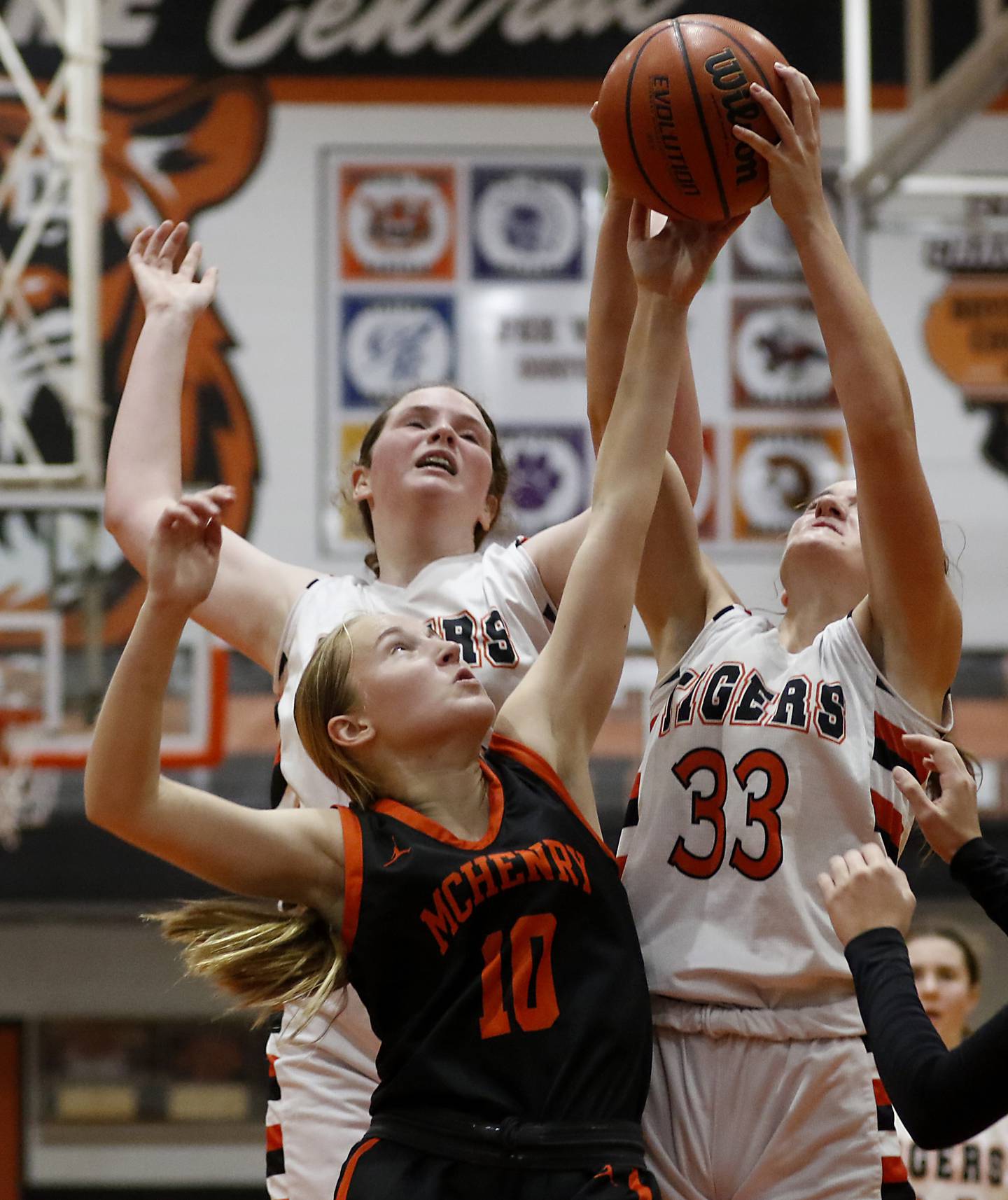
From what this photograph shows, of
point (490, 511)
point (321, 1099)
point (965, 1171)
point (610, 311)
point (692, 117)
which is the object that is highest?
point (692, 117)

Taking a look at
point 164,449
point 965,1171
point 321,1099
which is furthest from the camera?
point 965,1171

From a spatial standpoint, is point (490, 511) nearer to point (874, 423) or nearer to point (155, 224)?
point (874, 423)

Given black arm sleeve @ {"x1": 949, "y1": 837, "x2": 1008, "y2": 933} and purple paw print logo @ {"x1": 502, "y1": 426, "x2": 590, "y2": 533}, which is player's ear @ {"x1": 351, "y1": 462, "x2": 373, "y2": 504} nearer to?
black arm sleeve @ {"x1": 949, "y1": 837, "x2": 1008, "y2": 933}

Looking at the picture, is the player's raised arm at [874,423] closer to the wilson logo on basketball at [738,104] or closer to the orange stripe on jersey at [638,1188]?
the wilson logo on basketball at [738,104]

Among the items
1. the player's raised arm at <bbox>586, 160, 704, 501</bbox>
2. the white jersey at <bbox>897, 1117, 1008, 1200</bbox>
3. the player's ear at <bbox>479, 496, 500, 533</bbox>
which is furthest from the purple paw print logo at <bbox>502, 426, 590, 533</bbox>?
the player's raised arm at <bbox>586, 160, 704, 501</bbox>

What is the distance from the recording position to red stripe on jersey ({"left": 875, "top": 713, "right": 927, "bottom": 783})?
2.57 meters

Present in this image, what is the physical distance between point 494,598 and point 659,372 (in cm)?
67

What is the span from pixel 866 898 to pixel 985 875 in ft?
0.54

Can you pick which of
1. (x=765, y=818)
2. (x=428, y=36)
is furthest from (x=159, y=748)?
(x=428, y=36)

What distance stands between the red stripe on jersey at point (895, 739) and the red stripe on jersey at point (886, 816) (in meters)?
0.06

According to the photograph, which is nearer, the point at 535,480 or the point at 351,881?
the point at 351,881

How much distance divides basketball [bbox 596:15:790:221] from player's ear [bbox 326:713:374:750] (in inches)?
39.0

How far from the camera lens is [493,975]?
2307mm

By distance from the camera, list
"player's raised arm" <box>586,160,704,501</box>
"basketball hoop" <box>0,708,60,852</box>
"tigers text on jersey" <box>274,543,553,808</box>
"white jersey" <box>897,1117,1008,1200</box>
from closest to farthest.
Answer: "player's raised arm" <box>586,160,704,501</box>
"tigers text on jersey" <box>274,543,553,808</box>
"white jersey" <box>897,1117,1008,1200</box>
"basketball hoop" <box>0,708,60,852</box>
